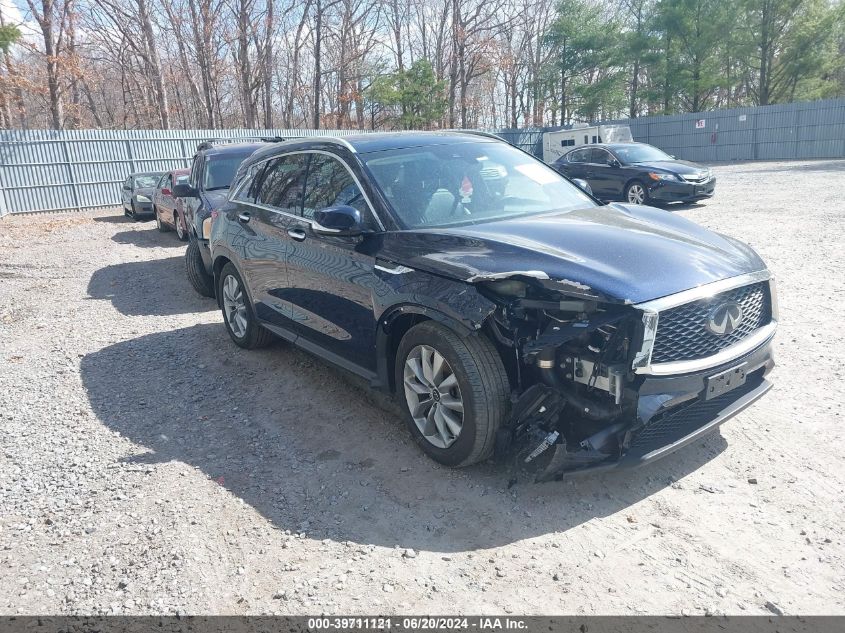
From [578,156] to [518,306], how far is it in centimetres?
1438

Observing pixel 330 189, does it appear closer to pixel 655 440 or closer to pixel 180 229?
pixel 655 440

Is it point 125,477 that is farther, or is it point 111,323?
point 111,323

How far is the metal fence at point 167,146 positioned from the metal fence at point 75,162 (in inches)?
1.1

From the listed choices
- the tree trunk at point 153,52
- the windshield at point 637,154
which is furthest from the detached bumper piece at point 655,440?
the tree trunk at point 153,52

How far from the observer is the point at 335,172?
4.57 metres

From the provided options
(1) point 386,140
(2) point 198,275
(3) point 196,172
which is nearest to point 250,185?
(1) point 386,140

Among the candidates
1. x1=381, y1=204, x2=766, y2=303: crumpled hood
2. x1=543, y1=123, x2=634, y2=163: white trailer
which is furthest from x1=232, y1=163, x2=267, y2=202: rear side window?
x1=543, y1=123, x2=634, y2=163: white trailer

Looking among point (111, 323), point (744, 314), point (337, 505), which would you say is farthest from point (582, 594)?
point (111, 323)

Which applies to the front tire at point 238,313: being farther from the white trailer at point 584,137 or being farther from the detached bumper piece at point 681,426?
the white trailer at point 584,137

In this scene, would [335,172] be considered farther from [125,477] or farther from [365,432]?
[125,477]

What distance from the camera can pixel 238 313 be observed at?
605 centimetres

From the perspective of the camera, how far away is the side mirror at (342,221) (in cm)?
393

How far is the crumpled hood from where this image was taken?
10.4ft

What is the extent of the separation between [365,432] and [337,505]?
0.87m
